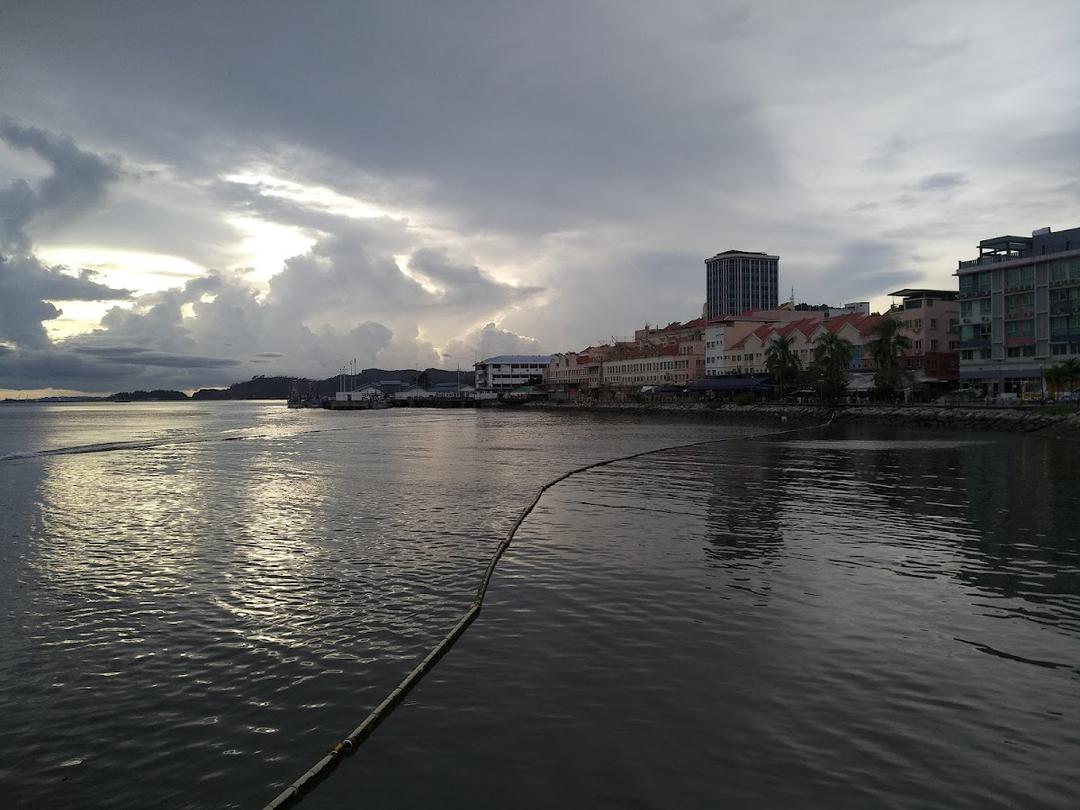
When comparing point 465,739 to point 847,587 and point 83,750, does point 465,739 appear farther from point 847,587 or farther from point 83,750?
point 847,587

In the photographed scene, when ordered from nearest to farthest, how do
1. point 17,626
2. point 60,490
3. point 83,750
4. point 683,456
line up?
1. point 83,750
2. point 17,626
3. point 60,490
4. point 683,456

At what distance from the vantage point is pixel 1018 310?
87.0m

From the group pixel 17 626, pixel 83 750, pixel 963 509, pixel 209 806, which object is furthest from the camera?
pixel 963 509

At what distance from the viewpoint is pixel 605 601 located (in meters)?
14.6

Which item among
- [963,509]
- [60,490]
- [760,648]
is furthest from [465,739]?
[60,490]

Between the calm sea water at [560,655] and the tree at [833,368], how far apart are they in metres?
79.7

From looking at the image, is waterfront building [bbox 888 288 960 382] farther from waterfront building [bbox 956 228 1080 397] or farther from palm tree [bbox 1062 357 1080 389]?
palm tree [bbox 1062 357 1080 389]

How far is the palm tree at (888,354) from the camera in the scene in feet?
306

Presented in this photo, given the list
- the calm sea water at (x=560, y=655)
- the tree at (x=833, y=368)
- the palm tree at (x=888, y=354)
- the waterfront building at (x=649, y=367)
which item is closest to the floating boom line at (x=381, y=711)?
the calm sea water at (x=560, y=655)

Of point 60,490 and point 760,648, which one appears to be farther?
point 60,490

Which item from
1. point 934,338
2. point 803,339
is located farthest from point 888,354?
point 803,339

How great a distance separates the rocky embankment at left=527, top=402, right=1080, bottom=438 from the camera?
6419cm

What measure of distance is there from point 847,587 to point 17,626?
16.4 metres

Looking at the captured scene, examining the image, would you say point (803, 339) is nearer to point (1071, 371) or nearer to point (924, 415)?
point (924, 415)
